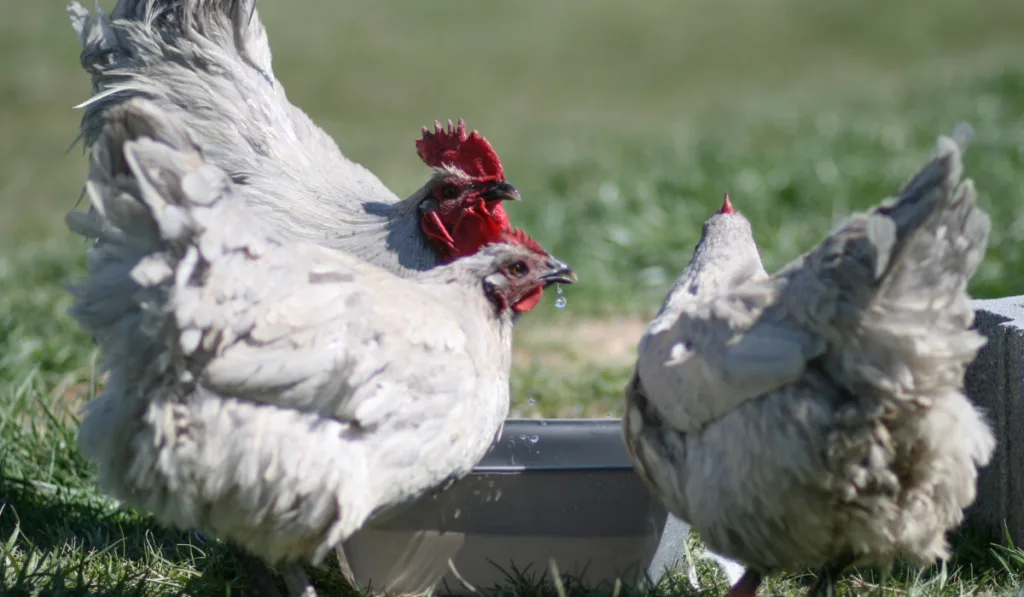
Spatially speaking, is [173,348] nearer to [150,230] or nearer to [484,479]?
[150,230]

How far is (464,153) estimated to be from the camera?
14.5 ft

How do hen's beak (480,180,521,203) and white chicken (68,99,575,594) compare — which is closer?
white chicken (68,99,575,594)

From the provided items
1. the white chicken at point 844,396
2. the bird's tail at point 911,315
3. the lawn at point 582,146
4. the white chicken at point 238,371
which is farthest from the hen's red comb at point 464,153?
the bird's tail at point 911,315

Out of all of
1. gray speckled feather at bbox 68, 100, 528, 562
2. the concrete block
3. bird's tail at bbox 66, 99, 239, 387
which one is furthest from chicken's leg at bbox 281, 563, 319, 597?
the concrete block

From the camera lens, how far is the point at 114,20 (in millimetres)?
4938

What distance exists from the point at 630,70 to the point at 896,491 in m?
17.9

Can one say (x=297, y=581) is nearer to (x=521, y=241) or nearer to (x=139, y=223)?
(x=139, y=223)

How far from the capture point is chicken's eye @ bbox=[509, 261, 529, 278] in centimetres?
390

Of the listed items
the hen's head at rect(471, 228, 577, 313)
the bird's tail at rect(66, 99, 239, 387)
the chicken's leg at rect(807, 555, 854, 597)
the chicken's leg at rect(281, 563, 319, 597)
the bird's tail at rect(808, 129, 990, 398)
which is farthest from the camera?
the hen's head at rect(471, 228, 577, 313)

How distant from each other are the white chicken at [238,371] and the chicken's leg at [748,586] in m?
0.95

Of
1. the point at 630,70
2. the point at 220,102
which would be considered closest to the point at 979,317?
the point at 220,102

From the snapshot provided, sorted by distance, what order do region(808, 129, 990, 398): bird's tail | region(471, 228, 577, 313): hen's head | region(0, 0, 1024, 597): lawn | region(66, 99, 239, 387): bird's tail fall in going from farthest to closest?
1. region(0, 0, 1024, 597): lawn
2. region(471, 228, 577, 313): hen's head
3. region(66, 99, 239, 387): bird's tail
4. region(808, 129, 990, 398): bird's tail

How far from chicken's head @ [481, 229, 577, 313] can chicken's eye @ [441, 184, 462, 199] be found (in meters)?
0.44

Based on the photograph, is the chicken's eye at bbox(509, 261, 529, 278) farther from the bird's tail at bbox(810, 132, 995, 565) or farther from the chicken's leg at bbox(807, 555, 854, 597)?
the chicken's leg at bbox(807, 555, 854, 597)
